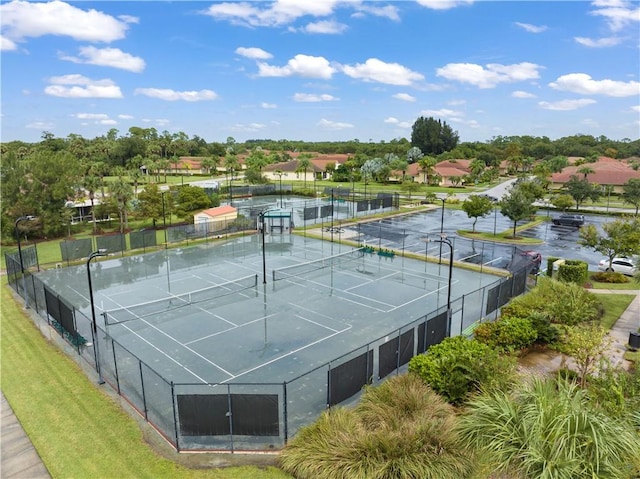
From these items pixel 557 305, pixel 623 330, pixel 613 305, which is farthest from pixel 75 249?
pixel 613 305

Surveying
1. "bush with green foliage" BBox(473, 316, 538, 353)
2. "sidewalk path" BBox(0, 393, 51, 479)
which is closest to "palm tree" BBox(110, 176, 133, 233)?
"sidewalk path" BBox(0, 393, 51, 479)

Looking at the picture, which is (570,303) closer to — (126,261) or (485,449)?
(485,449)

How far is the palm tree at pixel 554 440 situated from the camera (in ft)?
25.3

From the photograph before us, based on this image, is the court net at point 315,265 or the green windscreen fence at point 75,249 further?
the green windscreen fence at point 75,249

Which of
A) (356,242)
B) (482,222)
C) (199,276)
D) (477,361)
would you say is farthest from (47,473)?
(482,222)

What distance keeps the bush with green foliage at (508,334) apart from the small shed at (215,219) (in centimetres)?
2642

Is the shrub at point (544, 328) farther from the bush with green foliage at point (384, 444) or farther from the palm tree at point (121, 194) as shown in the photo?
the palm tree at point (121, 194)

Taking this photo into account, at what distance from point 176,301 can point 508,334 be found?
15369 millimetres

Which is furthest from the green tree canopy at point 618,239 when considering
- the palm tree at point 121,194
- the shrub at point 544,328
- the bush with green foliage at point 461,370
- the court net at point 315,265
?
the palm tree at point 121,194

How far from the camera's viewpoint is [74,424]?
1227 cm

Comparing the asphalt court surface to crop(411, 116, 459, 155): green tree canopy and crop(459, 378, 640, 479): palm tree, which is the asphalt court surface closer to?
crop(459, 378, 640, 479): palm tree

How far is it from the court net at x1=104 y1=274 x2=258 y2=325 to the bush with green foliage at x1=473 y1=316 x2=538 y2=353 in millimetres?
12318

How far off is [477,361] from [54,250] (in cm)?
3315

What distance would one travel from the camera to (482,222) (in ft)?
159
